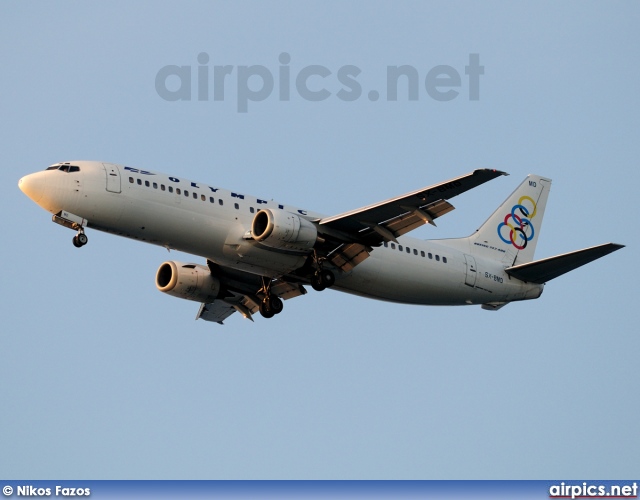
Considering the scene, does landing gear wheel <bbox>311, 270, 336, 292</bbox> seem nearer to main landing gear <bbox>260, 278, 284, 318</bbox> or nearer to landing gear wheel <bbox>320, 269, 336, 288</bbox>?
landing gear wheel <bbox>320, 269, 336, 288</bbox>

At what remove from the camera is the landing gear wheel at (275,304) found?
54.6 meters

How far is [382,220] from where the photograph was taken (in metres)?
50.5

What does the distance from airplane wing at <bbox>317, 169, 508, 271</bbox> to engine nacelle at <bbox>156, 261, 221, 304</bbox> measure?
6805 millimetres

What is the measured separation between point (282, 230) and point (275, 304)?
6651 mm

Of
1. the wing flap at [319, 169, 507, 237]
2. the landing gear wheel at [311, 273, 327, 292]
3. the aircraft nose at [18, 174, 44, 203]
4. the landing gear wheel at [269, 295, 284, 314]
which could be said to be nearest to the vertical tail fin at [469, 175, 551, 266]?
the wing flap at [319, 169, 507, 237]

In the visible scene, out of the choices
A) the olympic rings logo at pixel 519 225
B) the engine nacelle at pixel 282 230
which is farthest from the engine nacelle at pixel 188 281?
the olympic rings logo at pixel 519 225

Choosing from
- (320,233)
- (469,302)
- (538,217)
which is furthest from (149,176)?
(538,217)

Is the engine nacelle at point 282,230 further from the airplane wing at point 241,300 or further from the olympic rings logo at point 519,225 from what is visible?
the olympic rings logo at point 519,225

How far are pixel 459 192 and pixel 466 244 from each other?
9960 mm

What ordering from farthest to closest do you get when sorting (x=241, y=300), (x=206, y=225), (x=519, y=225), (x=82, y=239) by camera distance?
(x=519, y=225)
(x=241, y=300)
(x=206, y=225)
(x=82, y=239)

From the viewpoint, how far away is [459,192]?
4797 cm

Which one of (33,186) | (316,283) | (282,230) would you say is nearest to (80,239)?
(33,186)

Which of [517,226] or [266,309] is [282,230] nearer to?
[266,309]

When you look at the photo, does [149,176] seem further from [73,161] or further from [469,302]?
[469,302]
